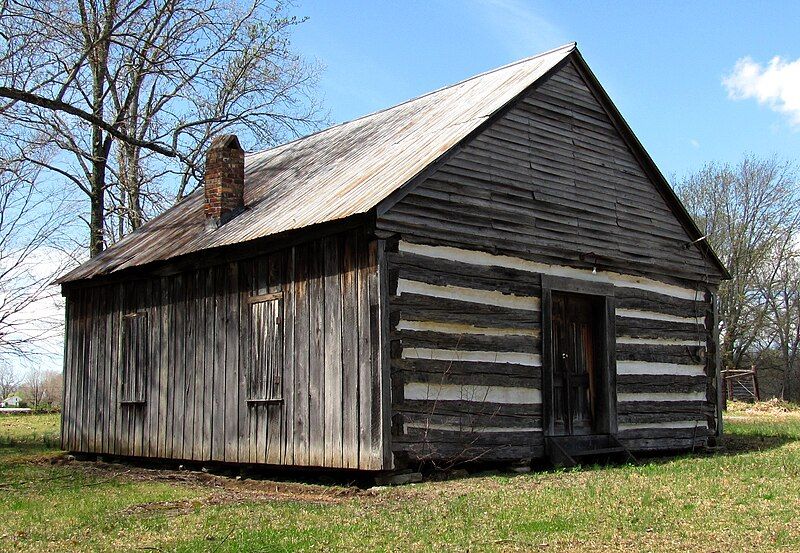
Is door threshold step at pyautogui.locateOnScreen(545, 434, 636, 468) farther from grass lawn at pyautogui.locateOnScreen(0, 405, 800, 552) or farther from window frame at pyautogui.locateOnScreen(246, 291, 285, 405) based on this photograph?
window frame at pyautogui.locateOnScreen(246, 291, 285, 405)

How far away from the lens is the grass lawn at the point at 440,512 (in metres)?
8.44

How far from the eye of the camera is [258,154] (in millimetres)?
23094

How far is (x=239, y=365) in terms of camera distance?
15.1 m

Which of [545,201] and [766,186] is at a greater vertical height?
[766,186]

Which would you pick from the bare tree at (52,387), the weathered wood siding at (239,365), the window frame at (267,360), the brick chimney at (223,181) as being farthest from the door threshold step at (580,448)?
the bare tree at (52,387)

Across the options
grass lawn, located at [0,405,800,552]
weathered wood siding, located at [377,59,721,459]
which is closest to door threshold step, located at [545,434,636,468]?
weathered wood siding, located at [377,59,721,459]

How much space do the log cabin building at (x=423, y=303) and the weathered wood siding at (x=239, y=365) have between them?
0.04 meters

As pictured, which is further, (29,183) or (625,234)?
(29,183)

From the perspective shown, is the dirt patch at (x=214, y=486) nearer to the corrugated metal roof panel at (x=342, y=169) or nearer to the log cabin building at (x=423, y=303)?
the log cabin building at (x=423, y=303)

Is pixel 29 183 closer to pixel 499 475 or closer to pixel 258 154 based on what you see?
pixel 258 154

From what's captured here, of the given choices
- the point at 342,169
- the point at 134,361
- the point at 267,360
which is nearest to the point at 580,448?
the point at 267,360

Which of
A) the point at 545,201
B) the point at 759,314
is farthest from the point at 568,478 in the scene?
the point at 759,314

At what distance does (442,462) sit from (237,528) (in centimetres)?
467

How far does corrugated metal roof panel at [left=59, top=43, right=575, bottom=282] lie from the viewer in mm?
13906
